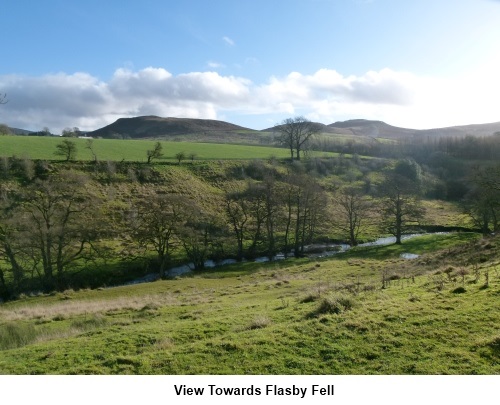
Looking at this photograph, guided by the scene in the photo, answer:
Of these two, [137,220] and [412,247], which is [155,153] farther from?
[412,247]

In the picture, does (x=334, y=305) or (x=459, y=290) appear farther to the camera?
(x=459, y=290)

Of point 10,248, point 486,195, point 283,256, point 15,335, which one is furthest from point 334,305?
point 283,256

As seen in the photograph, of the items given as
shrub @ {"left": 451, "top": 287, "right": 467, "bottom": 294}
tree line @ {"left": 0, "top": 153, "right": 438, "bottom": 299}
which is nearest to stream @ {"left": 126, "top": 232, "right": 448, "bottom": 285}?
tree line @ {"left": 0, "top": 153, "right": 438, "bottom": 299}

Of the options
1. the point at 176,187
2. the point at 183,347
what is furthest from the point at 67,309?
the point at 176,187

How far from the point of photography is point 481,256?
2466 cm

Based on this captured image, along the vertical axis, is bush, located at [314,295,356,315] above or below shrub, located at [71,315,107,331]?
above

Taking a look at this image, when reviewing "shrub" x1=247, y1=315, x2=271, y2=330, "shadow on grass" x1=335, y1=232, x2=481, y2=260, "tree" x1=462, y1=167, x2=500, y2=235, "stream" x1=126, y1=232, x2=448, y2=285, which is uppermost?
"tree" x1=462, y1=167, x2=500, y2=235

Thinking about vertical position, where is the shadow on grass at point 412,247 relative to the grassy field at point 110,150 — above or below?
below

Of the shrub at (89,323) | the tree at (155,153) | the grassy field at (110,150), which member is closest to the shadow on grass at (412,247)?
the shrub at (89,323)

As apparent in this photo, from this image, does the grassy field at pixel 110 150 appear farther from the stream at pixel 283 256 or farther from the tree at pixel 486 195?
the tree at pixel 486 195

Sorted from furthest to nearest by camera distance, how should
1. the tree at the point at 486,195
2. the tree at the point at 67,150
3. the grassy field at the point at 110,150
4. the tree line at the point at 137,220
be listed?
the grassy field at the point at 110,150 < the tree at the point at 67,150 < the tree at the point at 486,195 < the tree line at the point at 137,220

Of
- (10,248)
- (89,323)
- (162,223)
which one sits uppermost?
(162,223)

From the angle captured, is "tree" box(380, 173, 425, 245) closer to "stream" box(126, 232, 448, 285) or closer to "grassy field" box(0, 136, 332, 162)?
"stream" box(126, 232, 448, 285)
